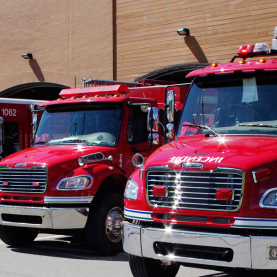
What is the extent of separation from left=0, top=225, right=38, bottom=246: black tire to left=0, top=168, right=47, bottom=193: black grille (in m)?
0.81

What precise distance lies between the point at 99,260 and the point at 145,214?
2.43m

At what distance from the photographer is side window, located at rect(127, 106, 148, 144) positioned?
8039 millimetres

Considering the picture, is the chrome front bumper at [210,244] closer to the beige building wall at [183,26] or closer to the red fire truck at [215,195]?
the red fire truck at [215,195]

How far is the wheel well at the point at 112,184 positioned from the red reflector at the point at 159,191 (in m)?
2.69

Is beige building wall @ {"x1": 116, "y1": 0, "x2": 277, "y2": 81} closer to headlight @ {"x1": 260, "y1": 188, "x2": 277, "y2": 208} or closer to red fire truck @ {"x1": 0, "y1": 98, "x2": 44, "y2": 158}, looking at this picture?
red fire truck @ {"x1": 0, "y1": 98, "x2": 44, "y2": 158}

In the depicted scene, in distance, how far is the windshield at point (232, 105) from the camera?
5523mm

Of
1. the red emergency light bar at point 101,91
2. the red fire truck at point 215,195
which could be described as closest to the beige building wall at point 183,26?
the red emergency light bar at point 101,91

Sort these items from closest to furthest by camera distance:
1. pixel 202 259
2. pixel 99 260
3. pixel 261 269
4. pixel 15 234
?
pixel 261 269, pixel 202 259, pixel 99 260, pixel 15 234

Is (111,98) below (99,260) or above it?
above

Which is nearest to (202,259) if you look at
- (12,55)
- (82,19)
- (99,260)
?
(99,260)

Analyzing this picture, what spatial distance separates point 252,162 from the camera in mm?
4445

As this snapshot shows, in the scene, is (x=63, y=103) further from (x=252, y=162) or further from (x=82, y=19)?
(x=82, y=19)

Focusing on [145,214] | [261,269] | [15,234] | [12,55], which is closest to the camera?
[261,269]

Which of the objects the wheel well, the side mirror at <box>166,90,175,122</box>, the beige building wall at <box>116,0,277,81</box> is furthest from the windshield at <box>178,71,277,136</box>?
the beige building wall at <box>116,0,277,81</box>
